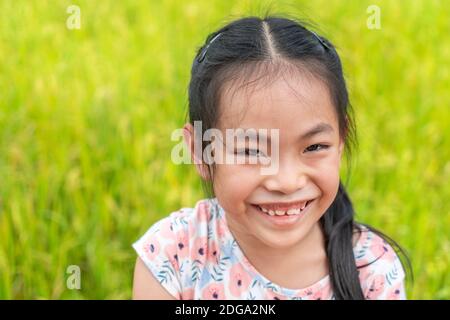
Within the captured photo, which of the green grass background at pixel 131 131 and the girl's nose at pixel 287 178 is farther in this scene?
the green grass background at pixel 131 131

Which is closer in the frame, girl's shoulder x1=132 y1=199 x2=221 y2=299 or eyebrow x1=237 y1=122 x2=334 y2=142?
eyebrow x1=237 y1=122 x2=334 y2=142

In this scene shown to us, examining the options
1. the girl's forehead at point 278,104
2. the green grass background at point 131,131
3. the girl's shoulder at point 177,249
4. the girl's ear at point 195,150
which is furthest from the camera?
the green grass background at point 131,131

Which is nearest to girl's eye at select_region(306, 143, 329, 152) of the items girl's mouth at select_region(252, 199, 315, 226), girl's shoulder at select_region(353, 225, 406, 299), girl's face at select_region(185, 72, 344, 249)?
girl's face at select_region(185, 72, 344, 249)

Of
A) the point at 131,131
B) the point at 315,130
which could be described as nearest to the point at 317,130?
the point at 315,130

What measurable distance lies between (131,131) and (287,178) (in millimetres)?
1210

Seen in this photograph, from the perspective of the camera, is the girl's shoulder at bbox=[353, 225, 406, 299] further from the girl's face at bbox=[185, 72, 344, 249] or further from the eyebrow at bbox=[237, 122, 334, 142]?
the eyebrow at bbox=[237, 122, 334, 142]

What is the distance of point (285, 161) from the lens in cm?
128

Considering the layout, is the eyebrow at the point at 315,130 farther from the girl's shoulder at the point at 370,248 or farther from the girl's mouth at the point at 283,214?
the girl's shoulder at the point at 370,248

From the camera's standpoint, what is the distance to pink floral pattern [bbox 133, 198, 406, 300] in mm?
1517

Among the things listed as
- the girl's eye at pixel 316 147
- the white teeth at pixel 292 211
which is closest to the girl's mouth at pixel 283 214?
the white teeth at pixel 292 211

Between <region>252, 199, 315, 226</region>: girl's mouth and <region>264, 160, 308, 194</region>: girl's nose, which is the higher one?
<region>264, 160, 308, 194</region>: girl's nose

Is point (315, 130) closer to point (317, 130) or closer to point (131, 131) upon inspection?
point (317, 130)

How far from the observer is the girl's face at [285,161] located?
1.27 metres

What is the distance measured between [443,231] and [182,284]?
997mm
